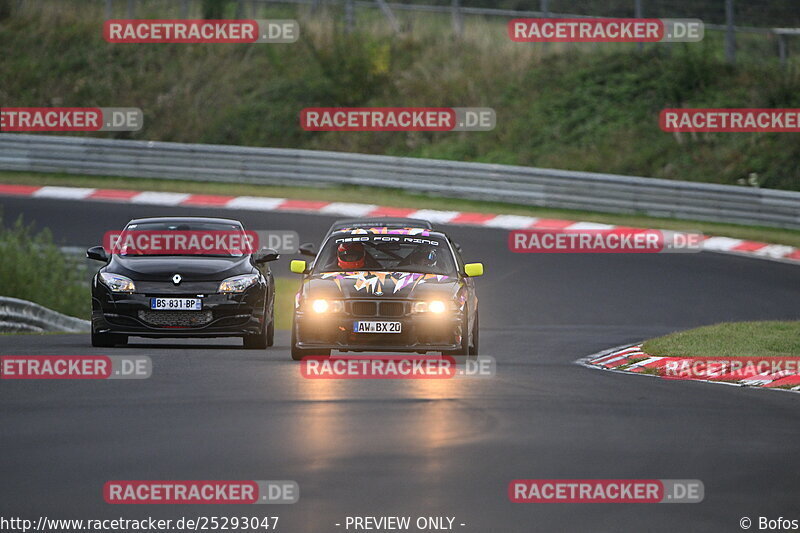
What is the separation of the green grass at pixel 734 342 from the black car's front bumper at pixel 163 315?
468 cm

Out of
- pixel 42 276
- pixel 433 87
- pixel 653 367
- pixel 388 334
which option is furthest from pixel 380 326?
pixel 433 87

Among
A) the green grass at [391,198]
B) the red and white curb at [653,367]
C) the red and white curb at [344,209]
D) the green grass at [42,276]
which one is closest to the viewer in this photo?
the red and white curb at [653,367]

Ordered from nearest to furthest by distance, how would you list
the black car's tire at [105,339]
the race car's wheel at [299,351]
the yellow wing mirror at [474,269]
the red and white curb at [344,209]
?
the race car's wheel at [299,351], the yellow wing mirror at [474,269], the black car's tire at [105,339], the red and white curb at [344,209]

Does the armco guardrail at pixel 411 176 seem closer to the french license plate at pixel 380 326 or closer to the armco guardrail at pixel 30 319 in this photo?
the armco guardrail at pixel 30 319

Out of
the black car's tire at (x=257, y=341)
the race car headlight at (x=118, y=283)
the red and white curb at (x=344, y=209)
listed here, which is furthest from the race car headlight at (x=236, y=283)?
the red and white curb at (x=344, y=209)

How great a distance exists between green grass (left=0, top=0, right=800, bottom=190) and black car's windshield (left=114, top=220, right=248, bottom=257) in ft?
61.0

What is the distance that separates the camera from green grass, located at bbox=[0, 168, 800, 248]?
29.9 metres

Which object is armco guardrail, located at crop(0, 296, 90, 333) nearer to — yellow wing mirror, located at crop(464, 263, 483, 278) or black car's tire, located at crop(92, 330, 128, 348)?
black car's tire, located at crop(92, 330, 128, 348)

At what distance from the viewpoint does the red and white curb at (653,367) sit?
48.8ft

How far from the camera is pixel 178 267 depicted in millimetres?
16375

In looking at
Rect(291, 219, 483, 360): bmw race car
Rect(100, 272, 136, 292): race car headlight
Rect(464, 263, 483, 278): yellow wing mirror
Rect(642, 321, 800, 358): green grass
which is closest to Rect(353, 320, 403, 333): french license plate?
Rect(291, 219, 483, 360): bmw race car

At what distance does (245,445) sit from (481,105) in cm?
2917

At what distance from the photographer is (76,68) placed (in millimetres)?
42875

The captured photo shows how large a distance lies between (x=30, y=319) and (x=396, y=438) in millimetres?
10687
